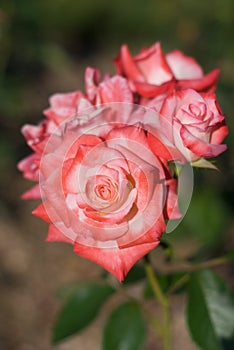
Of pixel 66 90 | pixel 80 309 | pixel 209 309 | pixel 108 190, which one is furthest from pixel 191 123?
pixel 66 90

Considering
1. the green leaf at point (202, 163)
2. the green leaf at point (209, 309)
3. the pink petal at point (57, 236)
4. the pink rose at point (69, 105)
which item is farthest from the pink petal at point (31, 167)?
the green leaf at point (209, 309)

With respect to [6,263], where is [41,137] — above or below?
above

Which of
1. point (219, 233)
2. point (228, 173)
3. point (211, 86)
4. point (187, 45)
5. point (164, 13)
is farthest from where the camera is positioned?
point (164, 13)

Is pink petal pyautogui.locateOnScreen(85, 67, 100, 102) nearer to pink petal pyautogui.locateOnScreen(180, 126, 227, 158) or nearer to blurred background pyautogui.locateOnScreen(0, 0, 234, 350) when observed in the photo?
pink petal pyautogui.locateOnScreen(180, 126, 227, 158)

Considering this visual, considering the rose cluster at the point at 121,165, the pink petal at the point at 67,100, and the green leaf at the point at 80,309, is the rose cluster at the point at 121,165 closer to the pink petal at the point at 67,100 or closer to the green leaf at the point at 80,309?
the pink petal at the point at 67,100

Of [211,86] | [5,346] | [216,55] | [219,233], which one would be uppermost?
[211,86]

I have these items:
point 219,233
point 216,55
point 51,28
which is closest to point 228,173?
point 219,233

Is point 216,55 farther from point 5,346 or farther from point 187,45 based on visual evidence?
point 5,346
